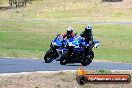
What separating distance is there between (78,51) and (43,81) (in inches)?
79.4

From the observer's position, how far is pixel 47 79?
16062 millimetres

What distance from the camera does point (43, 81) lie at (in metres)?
15.6

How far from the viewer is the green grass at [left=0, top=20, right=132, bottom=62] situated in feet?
91.0

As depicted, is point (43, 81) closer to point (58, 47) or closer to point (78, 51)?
point (58, 47)

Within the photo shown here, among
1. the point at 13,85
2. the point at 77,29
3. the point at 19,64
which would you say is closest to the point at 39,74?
the point at 13,85

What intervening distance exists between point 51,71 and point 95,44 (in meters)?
4.36

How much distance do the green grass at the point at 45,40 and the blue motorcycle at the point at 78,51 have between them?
11384 mm

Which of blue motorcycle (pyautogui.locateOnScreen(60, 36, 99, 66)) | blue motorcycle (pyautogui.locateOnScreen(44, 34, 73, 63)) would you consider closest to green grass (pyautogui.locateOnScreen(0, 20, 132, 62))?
blue motorcycle (pyautogui.locateOnScreen(44, 34, 73, 63))

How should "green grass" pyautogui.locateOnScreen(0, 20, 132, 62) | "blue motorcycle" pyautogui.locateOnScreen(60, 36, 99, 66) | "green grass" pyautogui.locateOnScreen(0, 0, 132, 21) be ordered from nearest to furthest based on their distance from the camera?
"blue motorcycle" pyautogui.locateOnScreen(60, 36, 99, 66), "green grass" pyautogui.locateOnScreen(0, 20, 132, 62), "green grass" pyautogui.locateOnScreen(0, 0, 132, 21)

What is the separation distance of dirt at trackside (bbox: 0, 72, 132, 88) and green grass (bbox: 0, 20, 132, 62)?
29.5ft

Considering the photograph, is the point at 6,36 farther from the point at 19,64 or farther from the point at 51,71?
the point at 51,71

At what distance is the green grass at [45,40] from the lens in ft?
91.0

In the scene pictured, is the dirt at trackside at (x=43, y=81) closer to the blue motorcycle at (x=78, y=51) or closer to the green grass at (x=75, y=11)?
the blue motorcycle at (x=78, y=51)

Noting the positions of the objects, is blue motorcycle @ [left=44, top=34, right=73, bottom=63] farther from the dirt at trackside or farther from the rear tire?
the dirt at trackside
